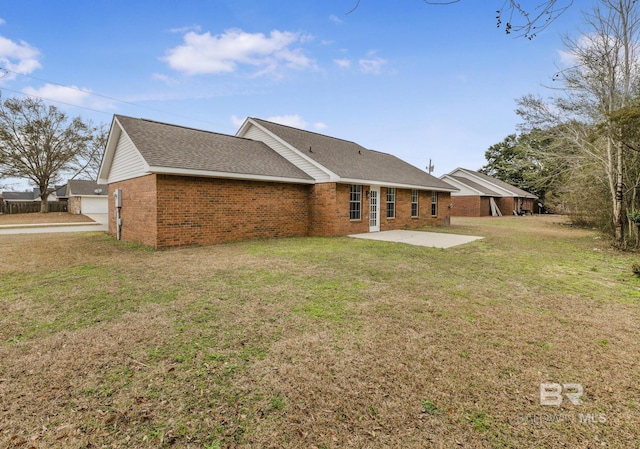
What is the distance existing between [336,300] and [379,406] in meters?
2.36

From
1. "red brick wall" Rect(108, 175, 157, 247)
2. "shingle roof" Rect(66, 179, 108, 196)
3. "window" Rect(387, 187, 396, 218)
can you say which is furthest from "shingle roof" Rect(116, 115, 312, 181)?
"shingle roof" Rect(66, 179, 108, 196)

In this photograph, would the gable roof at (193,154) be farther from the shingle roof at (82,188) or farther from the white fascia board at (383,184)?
the shingle roof at (82,188)

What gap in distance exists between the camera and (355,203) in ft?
45.0

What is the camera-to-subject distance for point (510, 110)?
13.2 metres

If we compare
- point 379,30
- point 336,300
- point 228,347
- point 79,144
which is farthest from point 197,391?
point 79,144

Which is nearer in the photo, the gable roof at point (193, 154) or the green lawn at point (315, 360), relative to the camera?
the green lawn at point (315, 360)

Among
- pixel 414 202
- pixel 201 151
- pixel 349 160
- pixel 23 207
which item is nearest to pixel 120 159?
pixel 201 151

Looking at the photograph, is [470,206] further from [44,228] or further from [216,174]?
[44,228]

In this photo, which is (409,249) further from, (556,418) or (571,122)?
(571,122)

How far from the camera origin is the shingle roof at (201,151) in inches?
383

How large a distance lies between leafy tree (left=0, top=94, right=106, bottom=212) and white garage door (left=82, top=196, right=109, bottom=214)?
10.7ft

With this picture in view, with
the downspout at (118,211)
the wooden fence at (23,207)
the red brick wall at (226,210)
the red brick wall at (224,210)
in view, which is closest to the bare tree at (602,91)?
the red brick wall at (226,210)

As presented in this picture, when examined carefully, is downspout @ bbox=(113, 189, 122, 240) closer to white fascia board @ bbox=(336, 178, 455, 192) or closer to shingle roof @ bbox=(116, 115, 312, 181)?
shingle roof @ bbox=(116, 115, 312, 181)

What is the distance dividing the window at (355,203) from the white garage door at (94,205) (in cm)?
3276
